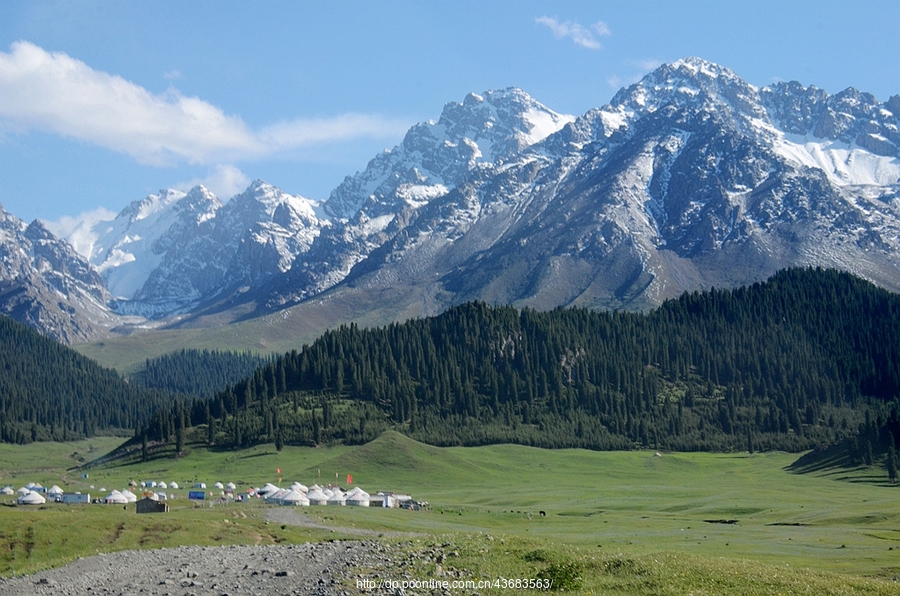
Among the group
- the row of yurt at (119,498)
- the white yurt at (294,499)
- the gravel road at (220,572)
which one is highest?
the gravel road at (220,572)

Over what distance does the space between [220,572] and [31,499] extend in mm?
99907

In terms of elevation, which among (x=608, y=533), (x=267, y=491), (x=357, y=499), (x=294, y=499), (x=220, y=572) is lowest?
(x=608, y=533)

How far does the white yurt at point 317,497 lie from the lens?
522ft

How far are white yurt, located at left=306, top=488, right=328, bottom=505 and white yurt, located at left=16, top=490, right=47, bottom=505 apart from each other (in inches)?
1622

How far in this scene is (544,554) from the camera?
71125 millimetres

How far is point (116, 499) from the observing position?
161 metres

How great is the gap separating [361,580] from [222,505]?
88.9 metres

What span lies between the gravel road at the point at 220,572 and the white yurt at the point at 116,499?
79807 millimetres

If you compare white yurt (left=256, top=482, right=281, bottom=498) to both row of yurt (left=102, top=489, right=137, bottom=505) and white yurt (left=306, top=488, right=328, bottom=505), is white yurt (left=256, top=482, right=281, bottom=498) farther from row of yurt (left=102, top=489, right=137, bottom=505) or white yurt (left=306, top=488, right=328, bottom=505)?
row of yurt (left=102, top=489, right=137, bottom=505)

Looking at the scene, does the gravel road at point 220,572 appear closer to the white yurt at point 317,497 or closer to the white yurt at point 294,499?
the white yurt at point 294,499

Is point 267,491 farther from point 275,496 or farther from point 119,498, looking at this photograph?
point 119,498

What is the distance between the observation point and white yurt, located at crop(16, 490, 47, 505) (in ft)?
509

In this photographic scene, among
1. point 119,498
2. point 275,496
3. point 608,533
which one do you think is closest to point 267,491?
point 275,496

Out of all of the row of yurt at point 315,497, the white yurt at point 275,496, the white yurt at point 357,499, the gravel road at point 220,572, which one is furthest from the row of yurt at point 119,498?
the gravel road at point 220,572
